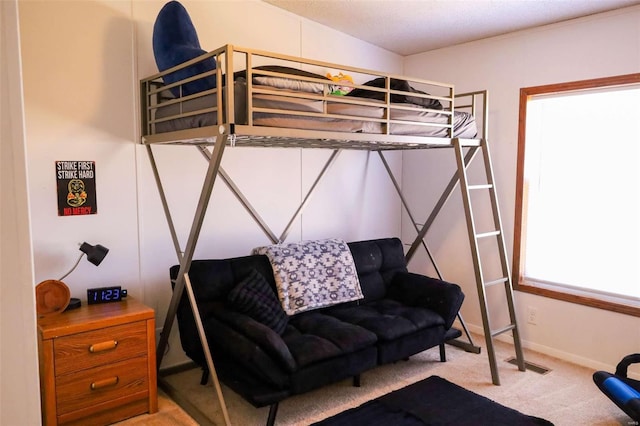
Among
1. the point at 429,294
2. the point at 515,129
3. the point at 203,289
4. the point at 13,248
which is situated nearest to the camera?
the point at 13,248

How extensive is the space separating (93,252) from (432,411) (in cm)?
215

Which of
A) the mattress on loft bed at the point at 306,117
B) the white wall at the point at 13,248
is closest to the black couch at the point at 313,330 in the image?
the mattress on loft bed at the point at 306,117

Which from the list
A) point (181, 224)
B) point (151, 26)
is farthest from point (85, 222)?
point (151, 26)

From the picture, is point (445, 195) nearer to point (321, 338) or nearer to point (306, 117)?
point (321, 338)

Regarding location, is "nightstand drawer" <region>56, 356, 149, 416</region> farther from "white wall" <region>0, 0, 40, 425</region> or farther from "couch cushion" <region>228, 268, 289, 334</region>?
"white wall" <region>0, 0, 40, 425</region>

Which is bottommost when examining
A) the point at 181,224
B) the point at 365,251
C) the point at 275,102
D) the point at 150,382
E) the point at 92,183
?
the point at 150,382

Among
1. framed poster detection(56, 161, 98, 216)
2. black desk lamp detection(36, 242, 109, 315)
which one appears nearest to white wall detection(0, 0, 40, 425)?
black desk lamp detection(36, 242, 109, 315)

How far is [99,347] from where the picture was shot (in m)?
2.38

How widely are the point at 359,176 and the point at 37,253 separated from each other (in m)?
2.60

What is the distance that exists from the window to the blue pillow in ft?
8.59

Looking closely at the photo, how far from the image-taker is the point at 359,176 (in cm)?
422

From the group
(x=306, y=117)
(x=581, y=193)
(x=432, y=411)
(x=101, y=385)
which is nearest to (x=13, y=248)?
(x=306, y=117)

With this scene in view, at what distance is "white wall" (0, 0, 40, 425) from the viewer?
2.23ft

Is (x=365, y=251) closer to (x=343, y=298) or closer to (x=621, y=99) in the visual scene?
(x=343, y=298)
